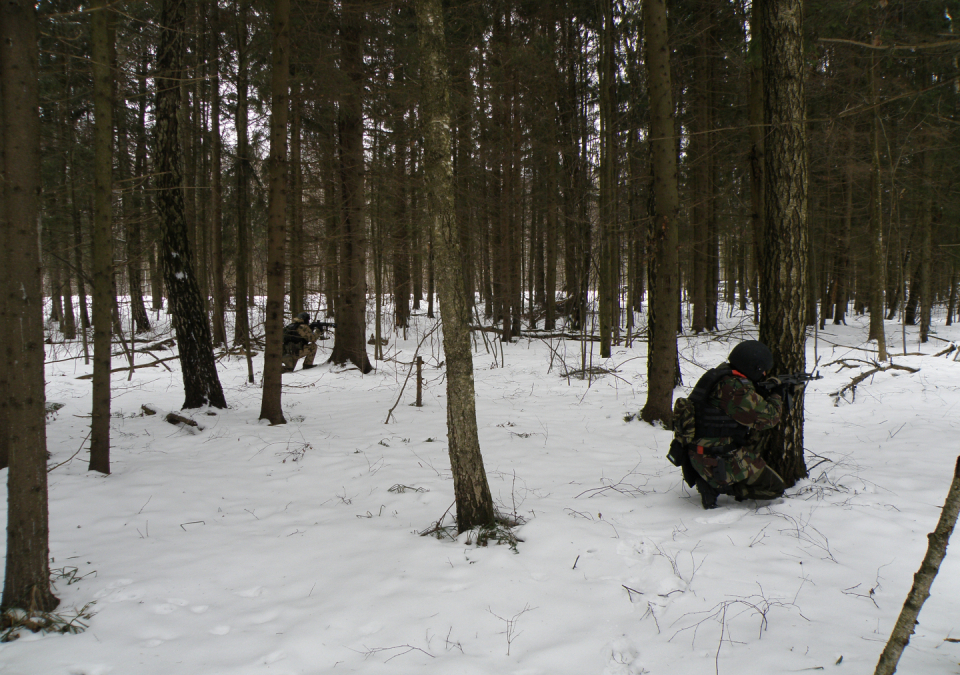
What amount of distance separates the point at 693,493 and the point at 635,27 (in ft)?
40.6

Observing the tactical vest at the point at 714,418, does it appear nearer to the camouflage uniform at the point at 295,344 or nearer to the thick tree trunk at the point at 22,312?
the thick tree trunk at the point at 22,312

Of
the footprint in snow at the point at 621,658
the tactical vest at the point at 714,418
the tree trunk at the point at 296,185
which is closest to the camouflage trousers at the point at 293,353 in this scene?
the tree trunk at the point at 296,185

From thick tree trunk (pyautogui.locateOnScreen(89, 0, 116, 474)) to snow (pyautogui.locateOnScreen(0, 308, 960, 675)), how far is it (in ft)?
2.12

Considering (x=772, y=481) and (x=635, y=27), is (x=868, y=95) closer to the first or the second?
(x=635, y=27)

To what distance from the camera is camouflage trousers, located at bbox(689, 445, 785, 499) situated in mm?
4117

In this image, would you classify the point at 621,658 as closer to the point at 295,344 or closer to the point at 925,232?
the point at 295,344

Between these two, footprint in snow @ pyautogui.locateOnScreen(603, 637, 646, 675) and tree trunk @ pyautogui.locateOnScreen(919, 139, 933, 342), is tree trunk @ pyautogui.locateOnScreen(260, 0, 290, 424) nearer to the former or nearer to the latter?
footprint in snow @ pyautogui.locateOnScreen(603, 637, 646, 675)

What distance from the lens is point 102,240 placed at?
5.17 metres

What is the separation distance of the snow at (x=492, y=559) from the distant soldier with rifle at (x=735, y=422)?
23 cm

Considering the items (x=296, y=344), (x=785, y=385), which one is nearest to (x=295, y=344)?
(x=296, y=344)

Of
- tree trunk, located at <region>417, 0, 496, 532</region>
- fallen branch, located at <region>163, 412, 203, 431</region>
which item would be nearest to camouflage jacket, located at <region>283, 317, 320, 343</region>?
fallen branch, located at <region>163, 412, 203, 431</region>

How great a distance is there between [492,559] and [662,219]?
5357 millimetres

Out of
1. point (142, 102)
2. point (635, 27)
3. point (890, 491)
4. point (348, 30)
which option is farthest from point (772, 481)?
point (142, 102)

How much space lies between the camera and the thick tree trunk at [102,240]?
504 cm
